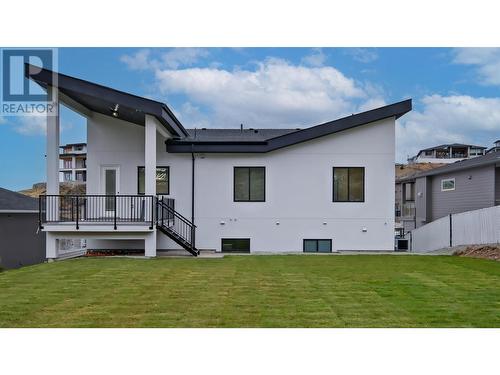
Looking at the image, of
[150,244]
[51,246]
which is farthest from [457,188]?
[51,246]

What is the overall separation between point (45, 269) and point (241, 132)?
31.6 ft

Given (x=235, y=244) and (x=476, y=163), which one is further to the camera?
(x=476, y=163)

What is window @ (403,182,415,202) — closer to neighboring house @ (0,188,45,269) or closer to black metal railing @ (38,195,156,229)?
black metal railing @ (38,195,156,229)

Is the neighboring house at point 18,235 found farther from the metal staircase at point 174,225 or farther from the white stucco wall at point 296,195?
the metal staircase at point 174,225

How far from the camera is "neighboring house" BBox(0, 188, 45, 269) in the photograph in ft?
56.5

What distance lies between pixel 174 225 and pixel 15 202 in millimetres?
8112

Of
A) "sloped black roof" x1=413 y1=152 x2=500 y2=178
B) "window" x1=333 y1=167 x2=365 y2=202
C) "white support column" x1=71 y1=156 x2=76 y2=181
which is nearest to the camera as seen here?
"window" x1=333 y1=167 x2=365 y2=202

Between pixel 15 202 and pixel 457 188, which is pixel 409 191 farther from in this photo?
pixel 15 202

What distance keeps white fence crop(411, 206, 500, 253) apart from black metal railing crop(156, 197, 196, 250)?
9171 millimetres

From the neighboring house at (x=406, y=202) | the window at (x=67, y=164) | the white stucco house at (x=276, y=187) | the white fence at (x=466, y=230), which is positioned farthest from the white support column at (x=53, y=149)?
the window at (x=67, y=164)

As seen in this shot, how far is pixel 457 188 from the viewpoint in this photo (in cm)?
2255

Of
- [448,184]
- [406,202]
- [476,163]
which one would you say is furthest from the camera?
[406,202]

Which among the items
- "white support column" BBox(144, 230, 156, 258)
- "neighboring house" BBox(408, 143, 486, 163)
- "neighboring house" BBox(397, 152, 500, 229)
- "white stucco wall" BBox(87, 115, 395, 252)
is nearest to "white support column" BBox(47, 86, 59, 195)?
"white stucco wall" BBox(87, 115, 395, 252)

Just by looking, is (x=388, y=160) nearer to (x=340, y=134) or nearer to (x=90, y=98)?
(x=340, y=134)
